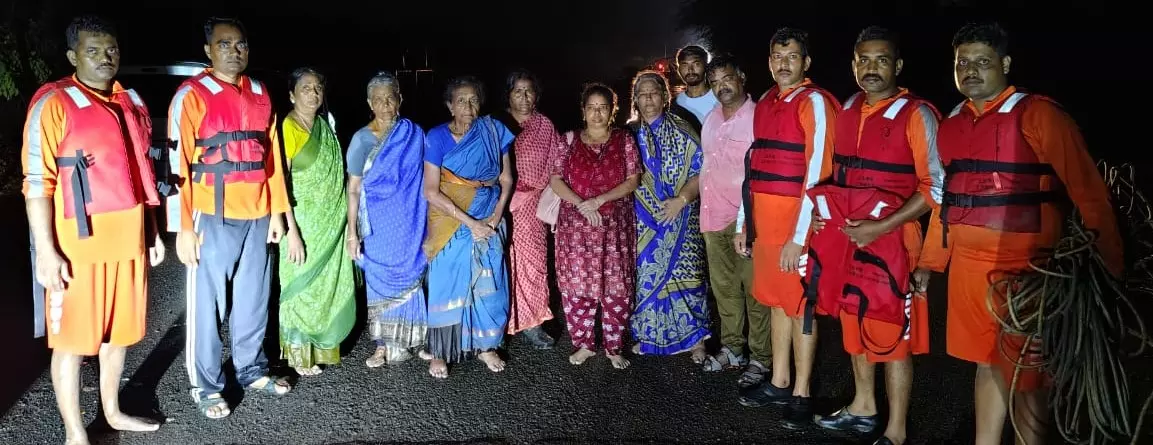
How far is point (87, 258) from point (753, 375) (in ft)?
10.4

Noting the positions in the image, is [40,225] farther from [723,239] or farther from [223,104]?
[723,239]

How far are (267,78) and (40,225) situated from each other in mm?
7886

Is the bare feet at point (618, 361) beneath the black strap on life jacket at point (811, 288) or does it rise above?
beneath

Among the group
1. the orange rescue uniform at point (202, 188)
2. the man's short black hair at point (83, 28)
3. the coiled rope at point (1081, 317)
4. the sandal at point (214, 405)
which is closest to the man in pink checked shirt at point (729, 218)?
the coiled rope at point (1081, 317)

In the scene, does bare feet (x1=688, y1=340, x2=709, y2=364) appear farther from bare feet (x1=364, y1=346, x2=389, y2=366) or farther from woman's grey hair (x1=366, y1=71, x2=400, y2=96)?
woman's grey hair (x1=366, y1=71, x2=400, y2=96)

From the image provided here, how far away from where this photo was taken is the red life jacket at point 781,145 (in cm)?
323

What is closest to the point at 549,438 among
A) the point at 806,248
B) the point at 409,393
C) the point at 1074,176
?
the point at 409,393

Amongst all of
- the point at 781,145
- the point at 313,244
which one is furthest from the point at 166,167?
the point at 781,145

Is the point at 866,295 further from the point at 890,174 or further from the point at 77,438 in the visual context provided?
the point at 77,438

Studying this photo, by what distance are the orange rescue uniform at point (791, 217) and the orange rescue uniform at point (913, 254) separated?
0.19m

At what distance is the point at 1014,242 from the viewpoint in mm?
2551

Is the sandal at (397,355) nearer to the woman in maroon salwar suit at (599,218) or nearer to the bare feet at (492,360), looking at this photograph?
the bare feet at (492,360)

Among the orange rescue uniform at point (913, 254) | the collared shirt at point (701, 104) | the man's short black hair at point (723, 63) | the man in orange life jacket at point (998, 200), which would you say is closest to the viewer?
the man in orange life jacket at point (998, 200)

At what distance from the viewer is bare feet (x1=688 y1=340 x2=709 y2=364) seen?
4121 mm
